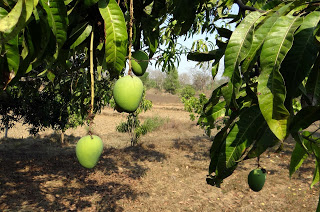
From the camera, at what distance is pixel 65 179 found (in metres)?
5.16

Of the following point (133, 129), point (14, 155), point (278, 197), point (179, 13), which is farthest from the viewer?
point (133, 129)

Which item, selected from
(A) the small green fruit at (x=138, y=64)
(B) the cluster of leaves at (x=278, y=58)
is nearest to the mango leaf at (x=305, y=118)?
(B) the cluster of leaves at (x=278, y=58)

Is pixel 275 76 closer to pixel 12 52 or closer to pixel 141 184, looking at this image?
pixel 12 52

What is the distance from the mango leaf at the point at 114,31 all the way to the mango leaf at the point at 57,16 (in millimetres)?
118

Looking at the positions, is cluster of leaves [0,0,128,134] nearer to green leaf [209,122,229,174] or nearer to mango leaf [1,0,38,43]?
mango leaf [1,0,38,43]

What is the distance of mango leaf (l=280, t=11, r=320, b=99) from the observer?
619mm

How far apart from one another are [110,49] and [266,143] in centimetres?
61

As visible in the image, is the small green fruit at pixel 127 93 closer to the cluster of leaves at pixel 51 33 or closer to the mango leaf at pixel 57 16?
the cluster of leaves at pixel 51 33

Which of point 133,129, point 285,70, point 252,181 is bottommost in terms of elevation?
point 133,129

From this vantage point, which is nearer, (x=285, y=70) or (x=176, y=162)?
(x=285, y=70)

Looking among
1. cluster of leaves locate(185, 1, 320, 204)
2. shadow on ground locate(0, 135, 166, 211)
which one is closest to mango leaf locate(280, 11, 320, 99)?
cluster of leaves locate(185, 1, 320, 204)

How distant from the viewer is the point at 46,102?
5078 millimetres

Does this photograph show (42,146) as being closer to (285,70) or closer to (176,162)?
(176,162)

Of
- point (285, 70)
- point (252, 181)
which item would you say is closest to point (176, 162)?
point (252, 181)
